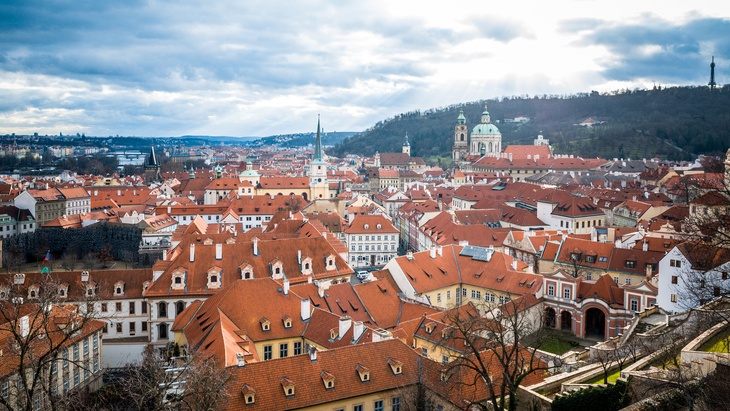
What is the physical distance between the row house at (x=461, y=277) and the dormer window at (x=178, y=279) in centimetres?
1563

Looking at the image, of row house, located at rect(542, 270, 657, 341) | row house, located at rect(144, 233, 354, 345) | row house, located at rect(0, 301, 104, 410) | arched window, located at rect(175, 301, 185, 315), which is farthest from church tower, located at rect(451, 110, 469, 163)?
row house, located at rect(0, 301, 104, 410)

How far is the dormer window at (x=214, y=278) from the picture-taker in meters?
44.2

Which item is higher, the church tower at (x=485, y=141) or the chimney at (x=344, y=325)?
the church tower at (x=485, y=141)

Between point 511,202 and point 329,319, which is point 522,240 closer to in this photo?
point 329,319

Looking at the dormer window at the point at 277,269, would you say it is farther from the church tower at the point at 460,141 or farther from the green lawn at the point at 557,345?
the church tower at the point at 460,141

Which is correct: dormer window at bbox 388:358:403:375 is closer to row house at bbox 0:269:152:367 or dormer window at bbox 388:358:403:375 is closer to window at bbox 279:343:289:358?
window at bbox 279:343:289:358

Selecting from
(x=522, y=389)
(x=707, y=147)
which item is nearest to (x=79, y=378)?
(x=522, y=389)

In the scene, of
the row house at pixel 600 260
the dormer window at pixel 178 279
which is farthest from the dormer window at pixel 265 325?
the row house at pixel 600 260

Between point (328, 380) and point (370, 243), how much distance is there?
47510 mm

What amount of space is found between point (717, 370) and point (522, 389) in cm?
744

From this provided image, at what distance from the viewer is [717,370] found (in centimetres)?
1814

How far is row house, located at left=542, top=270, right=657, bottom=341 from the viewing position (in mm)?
43906

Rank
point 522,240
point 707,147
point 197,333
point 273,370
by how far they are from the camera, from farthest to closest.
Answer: point 707,147 < point 522,240 < point 197,333 < point 273,370

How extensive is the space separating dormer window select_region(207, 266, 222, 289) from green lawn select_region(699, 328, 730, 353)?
3122 cm
